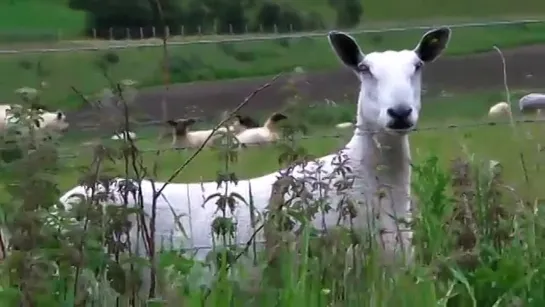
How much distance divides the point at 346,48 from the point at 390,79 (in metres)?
0.44

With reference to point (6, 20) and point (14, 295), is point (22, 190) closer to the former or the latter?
point (14, 295)

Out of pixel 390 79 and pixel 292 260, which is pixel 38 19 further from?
→ pixel 292 260

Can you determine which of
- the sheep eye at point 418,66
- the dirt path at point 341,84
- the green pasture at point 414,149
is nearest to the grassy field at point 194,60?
the dirt path at point 341,84

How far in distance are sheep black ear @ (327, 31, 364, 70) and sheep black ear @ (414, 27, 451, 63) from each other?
29cm

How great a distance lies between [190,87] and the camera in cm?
1019

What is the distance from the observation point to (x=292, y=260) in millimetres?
3637

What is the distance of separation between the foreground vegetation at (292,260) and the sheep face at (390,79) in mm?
1115

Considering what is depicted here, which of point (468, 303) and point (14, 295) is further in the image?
point (468, 303)

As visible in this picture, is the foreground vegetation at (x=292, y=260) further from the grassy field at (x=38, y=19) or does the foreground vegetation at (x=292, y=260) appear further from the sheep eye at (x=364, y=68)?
the grassy field at (x=38, y=19)

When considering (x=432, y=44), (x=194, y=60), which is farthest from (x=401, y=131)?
(x=194, y=60)

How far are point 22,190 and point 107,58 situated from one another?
5.55ft

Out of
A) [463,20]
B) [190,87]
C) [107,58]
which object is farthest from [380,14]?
[107,58]

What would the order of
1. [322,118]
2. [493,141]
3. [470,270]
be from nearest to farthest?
1. [470,270]
2. [322,118]
3. [493,141]

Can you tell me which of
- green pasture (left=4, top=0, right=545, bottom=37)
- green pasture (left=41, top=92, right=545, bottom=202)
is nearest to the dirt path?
green pasture (left=41, top=92, right=545, bottom=202)
